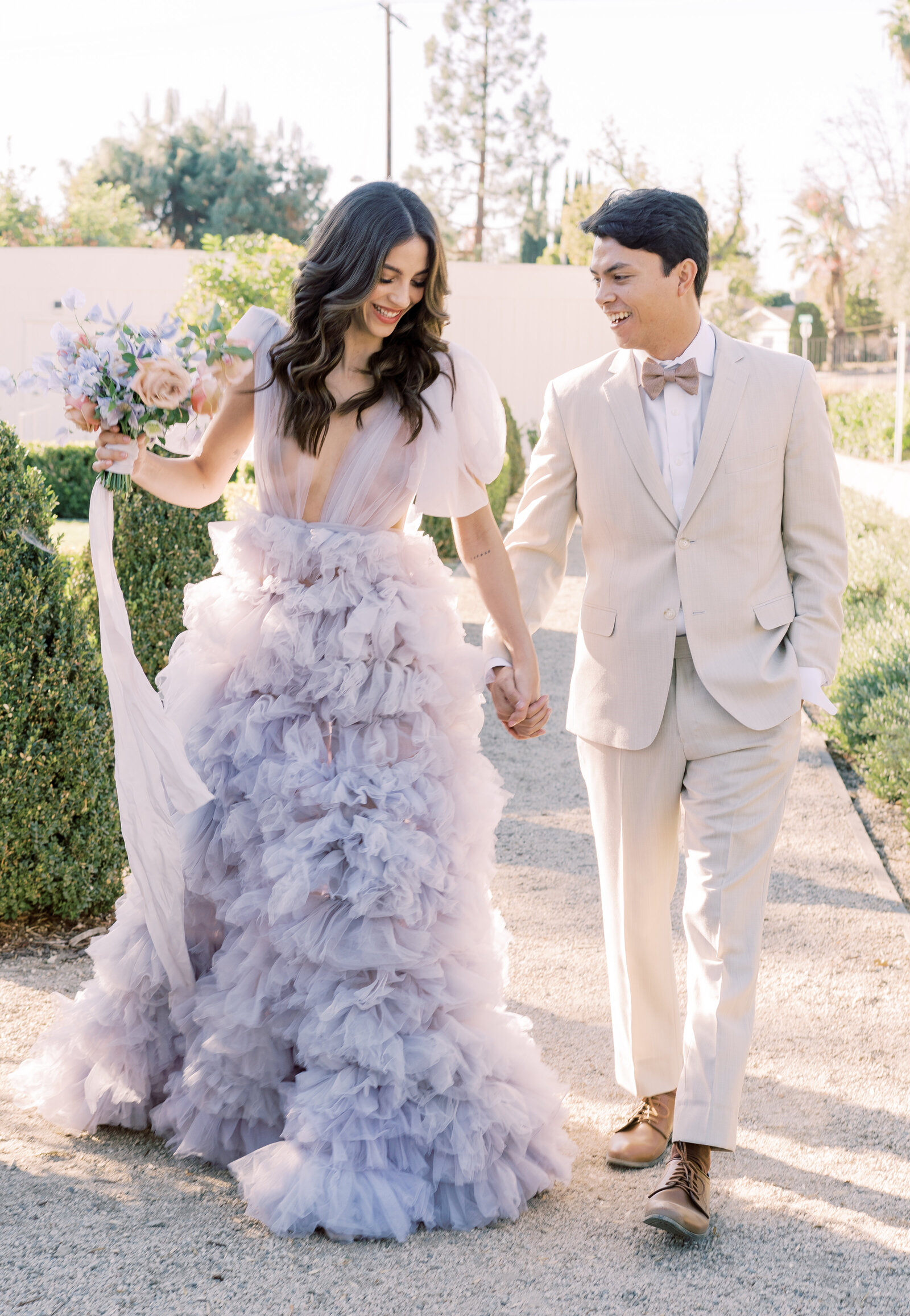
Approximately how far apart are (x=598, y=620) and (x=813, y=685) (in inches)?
20.5

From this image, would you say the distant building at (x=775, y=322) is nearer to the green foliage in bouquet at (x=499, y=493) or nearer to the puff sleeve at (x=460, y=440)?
the green foliage in bouquet at (x=499, y=493)

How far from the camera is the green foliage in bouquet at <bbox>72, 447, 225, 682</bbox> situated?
6066 mm

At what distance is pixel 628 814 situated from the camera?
302 cm

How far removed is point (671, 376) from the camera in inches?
116

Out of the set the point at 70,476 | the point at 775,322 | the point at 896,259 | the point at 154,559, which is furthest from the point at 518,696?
the point at 775,322

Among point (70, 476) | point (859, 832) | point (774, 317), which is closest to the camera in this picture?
point (859, 832)

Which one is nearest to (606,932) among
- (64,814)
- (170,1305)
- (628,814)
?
(628,814)

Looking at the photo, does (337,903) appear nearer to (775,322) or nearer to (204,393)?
(204,393)

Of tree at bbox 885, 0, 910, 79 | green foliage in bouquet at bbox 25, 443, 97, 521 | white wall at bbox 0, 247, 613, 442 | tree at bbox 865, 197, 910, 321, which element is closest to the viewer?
green foliage in bouquet at bbox 25, 443, 97, 521

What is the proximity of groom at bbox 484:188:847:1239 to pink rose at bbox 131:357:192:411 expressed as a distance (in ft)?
3.06

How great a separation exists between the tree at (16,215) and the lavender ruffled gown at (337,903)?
50703mm

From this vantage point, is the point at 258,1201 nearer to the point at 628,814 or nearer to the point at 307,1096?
the point at 307,1096

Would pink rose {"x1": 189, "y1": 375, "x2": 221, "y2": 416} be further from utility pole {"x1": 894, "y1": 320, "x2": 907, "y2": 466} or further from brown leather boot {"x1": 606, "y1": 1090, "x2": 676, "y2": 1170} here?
utility pole {"x1": 894, "y1": 320, "x2": 907, "y2": 466}

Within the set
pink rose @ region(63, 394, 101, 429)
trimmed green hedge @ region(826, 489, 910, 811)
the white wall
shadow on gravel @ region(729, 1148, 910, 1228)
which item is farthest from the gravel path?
the white wall
